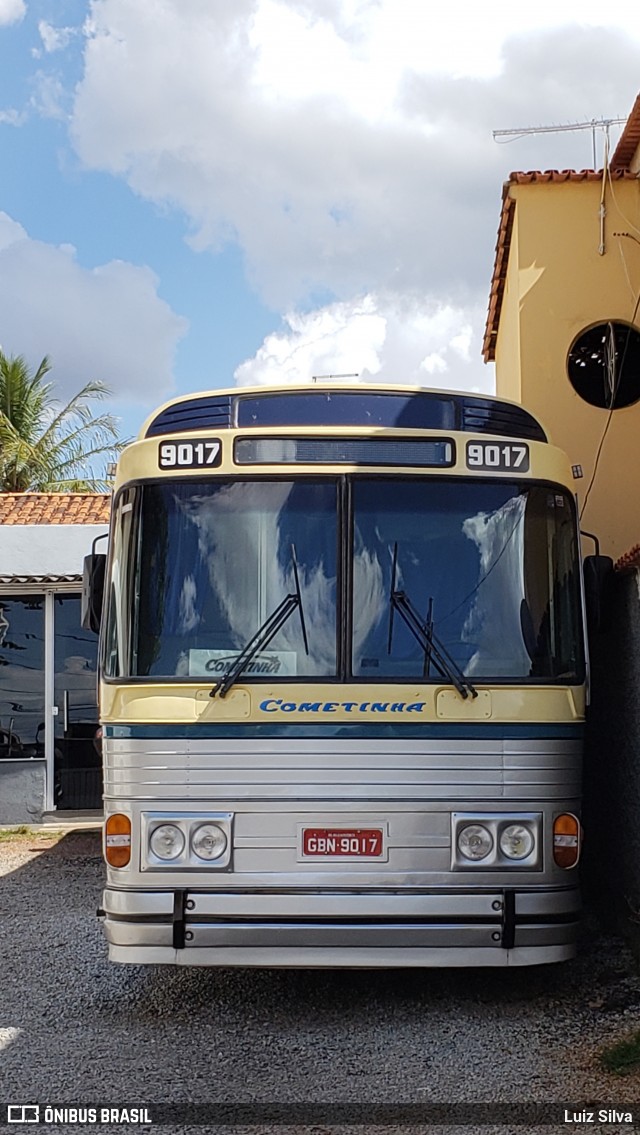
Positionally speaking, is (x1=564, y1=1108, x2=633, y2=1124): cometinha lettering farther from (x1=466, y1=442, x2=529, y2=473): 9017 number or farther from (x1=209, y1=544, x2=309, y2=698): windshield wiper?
(x1=466, y1=442, x2=529, y2=473): 9017 number

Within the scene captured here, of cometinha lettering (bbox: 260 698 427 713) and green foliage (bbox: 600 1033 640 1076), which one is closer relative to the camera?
green foliage (bbox: 600 1033 640 1076)

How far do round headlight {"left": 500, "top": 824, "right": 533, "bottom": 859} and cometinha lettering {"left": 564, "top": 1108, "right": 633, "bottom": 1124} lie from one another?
48.7 inches

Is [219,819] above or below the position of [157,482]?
below

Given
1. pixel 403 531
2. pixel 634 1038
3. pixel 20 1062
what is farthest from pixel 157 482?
pixel 634 1038

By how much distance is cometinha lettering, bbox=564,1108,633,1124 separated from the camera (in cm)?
474

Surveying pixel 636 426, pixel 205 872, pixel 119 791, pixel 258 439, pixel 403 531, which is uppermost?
pixel 636 426

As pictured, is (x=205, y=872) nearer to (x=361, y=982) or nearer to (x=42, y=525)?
(x=361, y=982)

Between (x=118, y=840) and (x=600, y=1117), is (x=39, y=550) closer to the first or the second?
(x=118, y=840)

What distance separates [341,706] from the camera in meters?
5.80

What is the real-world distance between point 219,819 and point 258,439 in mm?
1868

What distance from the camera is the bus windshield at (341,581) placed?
5.91 metres

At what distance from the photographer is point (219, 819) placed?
5.74 meters

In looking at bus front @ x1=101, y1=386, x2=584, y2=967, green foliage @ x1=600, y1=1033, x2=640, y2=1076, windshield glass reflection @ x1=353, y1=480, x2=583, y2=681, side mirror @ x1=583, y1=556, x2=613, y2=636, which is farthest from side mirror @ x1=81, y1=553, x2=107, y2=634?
green foliage @ x1=600, y1=1033, x2=640, y2=1076
